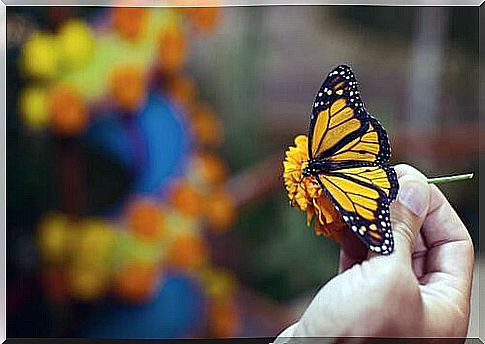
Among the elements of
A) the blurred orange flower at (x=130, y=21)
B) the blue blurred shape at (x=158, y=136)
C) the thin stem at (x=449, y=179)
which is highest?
the blurred orange flower at (x=130, y=21)

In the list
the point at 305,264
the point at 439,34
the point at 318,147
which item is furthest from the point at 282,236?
the point at 439,34

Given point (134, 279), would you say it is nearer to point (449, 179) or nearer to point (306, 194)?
point (306, 194)

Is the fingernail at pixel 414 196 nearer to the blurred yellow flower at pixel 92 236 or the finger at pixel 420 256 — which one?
the finger at pixel 420 256

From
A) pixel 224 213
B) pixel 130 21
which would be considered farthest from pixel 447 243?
pixel 130 21

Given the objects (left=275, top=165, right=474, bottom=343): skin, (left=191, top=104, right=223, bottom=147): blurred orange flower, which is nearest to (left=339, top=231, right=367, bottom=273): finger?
(left=275, top=165, right=474, bottom=343): skin

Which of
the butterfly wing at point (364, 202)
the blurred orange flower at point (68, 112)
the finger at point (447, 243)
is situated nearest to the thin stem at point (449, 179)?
the finger at point (447, 243)

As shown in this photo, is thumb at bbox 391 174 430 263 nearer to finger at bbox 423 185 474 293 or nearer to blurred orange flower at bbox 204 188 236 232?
finger at bbox 423 185 474 293
